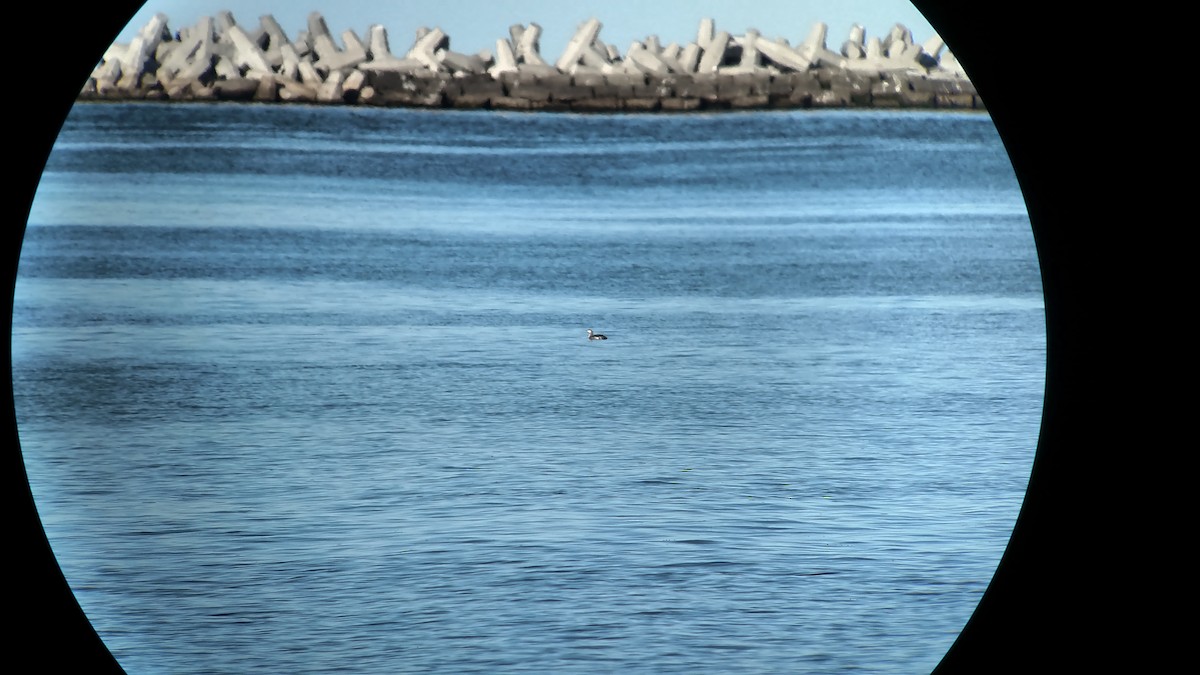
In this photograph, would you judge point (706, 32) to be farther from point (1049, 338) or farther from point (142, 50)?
point (1049, 338)

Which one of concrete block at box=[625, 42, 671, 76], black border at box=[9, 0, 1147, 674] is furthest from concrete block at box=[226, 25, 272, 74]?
black border at box=[9, 0, 1147, 674]

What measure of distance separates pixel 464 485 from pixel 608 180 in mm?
14839

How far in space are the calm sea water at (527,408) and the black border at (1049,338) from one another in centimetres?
239

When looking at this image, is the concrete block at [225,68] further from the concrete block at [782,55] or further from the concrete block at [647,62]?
the concrete block at [782,55]

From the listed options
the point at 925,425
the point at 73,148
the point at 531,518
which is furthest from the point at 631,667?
the point at 73,148

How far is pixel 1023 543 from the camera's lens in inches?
A: 71.4

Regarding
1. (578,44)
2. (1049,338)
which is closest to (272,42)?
(578,44)

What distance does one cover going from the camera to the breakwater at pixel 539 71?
72.6 feet

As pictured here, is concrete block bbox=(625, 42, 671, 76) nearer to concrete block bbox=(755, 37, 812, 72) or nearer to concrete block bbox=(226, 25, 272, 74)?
concrete block bbox=(755, 37, 812, 72)

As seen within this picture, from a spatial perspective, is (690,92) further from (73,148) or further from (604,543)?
(604,543)

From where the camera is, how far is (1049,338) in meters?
1.83

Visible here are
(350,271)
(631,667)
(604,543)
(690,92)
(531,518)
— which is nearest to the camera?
(631,667)

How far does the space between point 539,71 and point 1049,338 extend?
20.9 metres

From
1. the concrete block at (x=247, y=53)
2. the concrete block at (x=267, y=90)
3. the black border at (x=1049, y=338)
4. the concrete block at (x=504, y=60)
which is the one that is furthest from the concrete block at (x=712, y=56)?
the black border at (x=1049, y=338)
